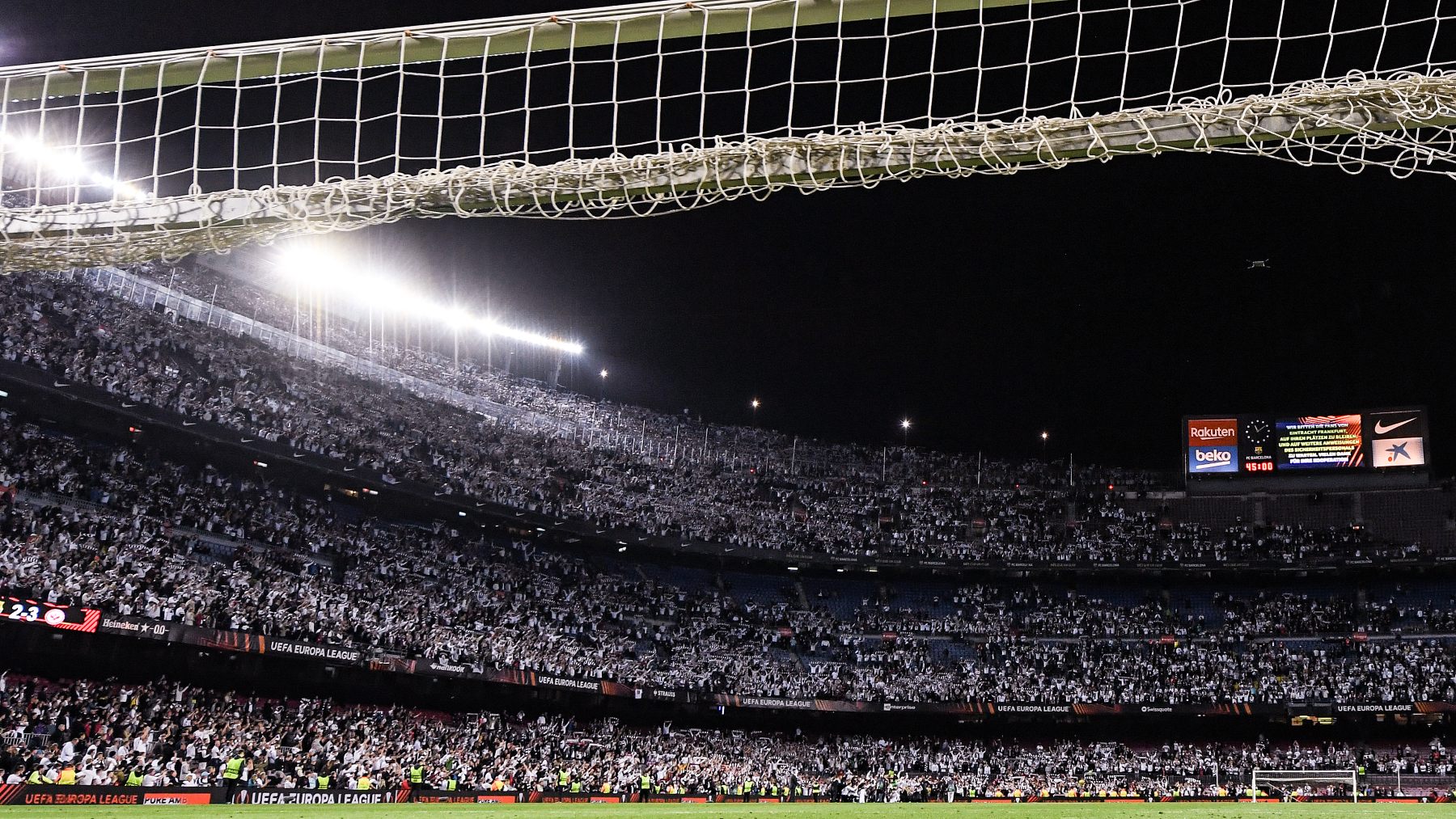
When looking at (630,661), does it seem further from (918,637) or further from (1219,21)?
(1219,21)

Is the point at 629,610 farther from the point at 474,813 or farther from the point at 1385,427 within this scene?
the point at 1385,427

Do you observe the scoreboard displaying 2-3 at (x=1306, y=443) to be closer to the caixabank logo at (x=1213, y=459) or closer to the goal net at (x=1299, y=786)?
the caixabank logo at (x=1213, y=459)

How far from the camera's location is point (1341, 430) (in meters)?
48.5

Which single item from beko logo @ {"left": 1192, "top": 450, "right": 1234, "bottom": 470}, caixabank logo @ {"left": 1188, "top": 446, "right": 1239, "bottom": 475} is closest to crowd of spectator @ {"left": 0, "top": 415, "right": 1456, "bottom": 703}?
caixabank logo @ {"left": 1188, "top": 446, "right": 1239, "bottom": 475}

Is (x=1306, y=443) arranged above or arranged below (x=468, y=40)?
above

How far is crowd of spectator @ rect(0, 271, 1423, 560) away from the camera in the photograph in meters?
32.8

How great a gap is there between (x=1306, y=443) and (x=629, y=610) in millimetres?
32612

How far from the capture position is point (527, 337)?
58.0m

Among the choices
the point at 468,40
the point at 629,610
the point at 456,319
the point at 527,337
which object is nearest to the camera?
the point at 468,40

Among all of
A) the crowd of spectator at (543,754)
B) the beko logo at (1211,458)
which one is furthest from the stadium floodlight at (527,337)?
the beko logo at (1211,458)

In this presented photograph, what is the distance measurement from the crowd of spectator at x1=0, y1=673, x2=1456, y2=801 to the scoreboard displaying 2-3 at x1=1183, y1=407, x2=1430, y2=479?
12.5 meters

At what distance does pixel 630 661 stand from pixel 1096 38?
2771 centimetres

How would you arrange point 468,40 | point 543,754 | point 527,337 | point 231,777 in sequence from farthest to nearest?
point 527,337, point 543,754, point 231,777, point 468,40

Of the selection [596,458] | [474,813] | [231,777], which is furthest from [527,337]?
[474,813]
